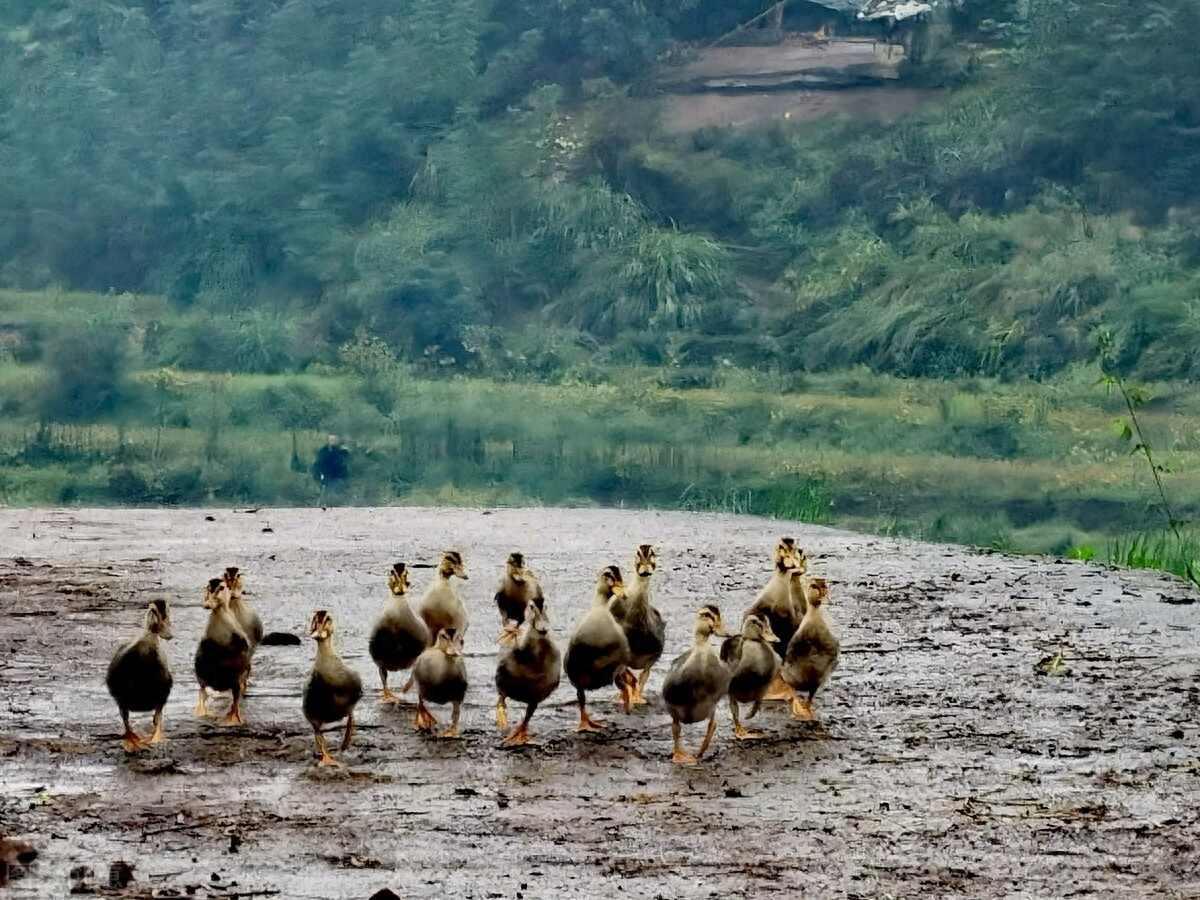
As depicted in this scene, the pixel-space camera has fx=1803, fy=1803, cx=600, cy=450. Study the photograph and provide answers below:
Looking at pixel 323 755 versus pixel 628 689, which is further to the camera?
pixel 628 689

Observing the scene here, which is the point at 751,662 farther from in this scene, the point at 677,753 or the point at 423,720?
the point at 423,720

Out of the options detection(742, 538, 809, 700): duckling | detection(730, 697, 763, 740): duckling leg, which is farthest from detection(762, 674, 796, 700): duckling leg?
detection(730, 697, 763, 740): duckling leg

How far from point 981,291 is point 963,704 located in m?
17.0

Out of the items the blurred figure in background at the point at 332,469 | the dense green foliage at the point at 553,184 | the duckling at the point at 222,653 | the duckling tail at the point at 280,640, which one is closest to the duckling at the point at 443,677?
the duckling at the point at 222,653

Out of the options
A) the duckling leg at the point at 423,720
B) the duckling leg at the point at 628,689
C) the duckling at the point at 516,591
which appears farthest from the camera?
the duckling at the point at 516,591

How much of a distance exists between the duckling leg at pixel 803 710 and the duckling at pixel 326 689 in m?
1.74

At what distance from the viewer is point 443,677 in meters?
6.29

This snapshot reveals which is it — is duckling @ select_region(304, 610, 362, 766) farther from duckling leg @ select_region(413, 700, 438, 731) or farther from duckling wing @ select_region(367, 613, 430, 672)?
duckling wing @ select_region(367, 613, 430, 672)

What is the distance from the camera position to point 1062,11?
25.6m

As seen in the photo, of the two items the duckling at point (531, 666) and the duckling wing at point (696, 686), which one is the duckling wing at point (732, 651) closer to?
the duckling wing at point (696, 686)

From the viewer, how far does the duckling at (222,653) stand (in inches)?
256

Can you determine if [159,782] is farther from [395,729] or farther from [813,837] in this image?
[813,837]

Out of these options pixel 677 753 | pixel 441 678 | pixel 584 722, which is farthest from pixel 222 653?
pixel 677 753

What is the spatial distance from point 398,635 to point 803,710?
157 cm
